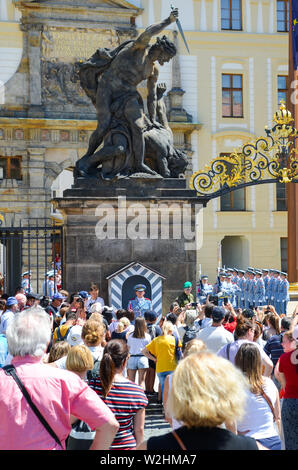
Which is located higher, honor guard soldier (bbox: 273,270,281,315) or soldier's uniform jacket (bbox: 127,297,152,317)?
soldier's uniform jacket (bbox: 127,297,152,317)

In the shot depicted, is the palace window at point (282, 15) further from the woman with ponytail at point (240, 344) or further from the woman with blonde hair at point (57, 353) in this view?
the woman with blonde hair at point (57, 353)

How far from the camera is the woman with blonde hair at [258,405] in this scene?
5.36 m

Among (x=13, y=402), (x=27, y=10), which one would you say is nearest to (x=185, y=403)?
(x=13, y=402)

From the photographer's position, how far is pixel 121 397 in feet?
17.3

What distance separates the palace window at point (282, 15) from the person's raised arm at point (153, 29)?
19.4 metres

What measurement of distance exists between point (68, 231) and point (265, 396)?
9.26 m

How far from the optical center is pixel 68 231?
47.1ft

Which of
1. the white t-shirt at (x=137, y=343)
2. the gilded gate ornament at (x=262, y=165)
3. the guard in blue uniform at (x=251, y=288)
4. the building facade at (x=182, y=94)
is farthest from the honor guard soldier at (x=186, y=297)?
A: the building facade at (x=182, y=94)

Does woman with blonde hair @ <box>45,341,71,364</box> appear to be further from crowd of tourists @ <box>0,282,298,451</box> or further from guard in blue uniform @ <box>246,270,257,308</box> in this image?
guard in blue uniform @ <box>246,270,257,308</box>

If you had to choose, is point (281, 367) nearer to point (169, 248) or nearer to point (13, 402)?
point (13, 402)

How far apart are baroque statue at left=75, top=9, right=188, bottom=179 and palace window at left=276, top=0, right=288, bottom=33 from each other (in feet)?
62.6

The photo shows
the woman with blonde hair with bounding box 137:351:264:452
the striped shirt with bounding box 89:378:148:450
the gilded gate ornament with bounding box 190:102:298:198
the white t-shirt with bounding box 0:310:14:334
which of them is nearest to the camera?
the woman with blonde hair with bounding box 137:351:264:452

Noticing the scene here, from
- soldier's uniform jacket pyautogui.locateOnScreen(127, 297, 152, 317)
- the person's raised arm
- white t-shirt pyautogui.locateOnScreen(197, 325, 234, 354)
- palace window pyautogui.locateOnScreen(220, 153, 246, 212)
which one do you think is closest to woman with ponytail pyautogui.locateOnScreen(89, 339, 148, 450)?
white t-shirt pyautogui.locateOnScreen(197, 325, 234, 354)

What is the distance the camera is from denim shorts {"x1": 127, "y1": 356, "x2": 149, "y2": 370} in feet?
31.2
